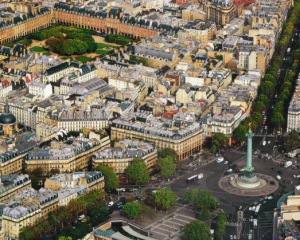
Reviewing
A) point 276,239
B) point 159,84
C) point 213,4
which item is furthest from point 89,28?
point 276,239

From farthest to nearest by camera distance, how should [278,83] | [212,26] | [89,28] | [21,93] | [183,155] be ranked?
[89,28] < [212,26] < [278,83] < [21,93] < [183,155]

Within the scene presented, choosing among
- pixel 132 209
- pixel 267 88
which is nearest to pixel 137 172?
pixel 132 209

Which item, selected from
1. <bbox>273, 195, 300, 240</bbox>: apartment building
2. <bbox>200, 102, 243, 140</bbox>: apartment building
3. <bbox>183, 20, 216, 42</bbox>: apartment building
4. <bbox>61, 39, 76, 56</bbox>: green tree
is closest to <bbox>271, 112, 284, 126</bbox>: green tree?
<bbox>200, 102, 243, 140</bbox>: apartment building

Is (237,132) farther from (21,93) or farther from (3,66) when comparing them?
(3,66)

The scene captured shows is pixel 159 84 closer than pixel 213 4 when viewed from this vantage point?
Yes

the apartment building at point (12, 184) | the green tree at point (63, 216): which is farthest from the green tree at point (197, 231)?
the apartment building at point (12, 184)

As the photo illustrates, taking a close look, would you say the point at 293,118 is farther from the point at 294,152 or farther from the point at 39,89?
the point at 39,89

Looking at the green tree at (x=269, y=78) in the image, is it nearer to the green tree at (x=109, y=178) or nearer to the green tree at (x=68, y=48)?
the green tree at (x=68, y=48)
